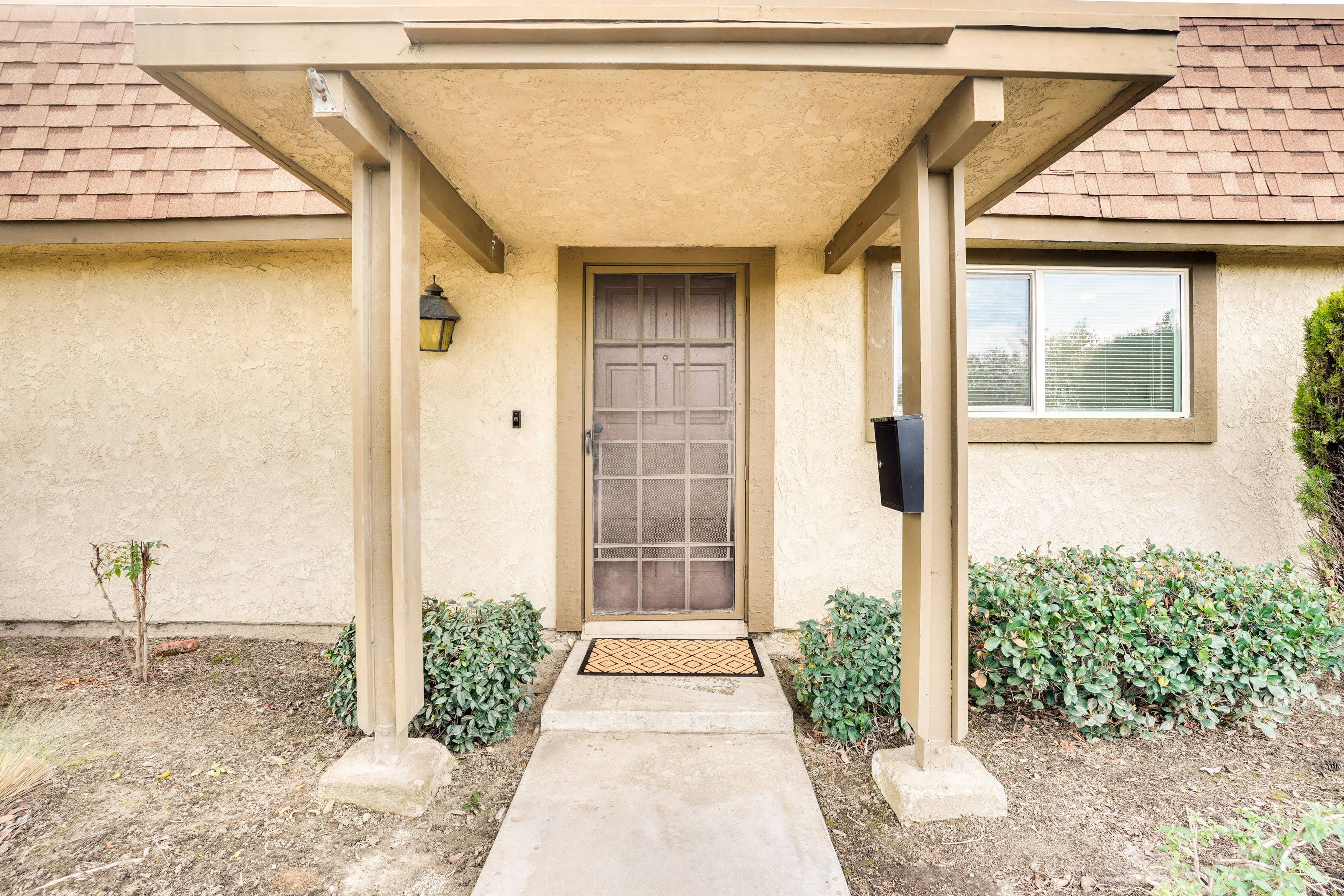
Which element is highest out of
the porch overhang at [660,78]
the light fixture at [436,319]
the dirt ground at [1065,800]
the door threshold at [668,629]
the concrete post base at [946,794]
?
the porch overhang at [660,78]

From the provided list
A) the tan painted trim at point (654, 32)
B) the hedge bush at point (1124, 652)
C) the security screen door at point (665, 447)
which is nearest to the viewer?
the tan painted trim at point (654, 32)

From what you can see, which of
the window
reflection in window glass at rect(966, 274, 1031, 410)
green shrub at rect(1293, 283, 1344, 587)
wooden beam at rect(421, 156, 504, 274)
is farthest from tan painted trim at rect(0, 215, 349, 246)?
green shrub at rect(1293, 283, 1344, 587)

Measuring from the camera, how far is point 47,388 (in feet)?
12.0

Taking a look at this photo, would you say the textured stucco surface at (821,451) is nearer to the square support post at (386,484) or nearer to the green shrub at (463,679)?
the green shrub at (463,679)

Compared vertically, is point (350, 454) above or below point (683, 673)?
above

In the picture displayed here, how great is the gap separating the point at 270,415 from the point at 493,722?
2.49m

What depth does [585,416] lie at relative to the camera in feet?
11.8

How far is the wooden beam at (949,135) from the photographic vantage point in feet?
6.18

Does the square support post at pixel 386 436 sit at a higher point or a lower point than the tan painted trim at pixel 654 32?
lower

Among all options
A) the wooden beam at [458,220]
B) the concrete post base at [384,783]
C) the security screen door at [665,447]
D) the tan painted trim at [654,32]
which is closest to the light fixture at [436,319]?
the wooden beam at [458,220]

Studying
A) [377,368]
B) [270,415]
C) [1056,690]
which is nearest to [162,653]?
[270,415]

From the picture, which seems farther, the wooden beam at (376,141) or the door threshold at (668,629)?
the door threshold at (668,629)

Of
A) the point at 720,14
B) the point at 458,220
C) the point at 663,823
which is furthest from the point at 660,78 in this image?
the point at 663,823

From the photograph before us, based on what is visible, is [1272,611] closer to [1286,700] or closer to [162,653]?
[1286,700]
